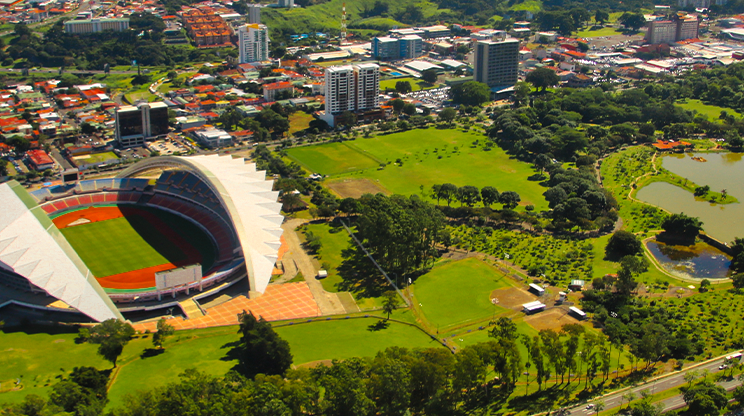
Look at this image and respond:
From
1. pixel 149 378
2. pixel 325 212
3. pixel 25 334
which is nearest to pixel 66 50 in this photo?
pixel 325 212

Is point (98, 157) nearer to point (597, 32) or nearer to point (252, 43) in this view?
point (252, 43)

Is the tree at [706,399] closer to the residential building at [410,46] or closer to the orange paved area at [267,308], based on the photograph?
the orange paved area at [267,308]

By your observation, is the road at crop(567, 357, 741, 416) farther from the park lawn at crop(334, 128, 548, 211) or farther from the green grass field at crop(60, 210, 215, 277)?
the green grass field at crop(60, 210, 215, 277)

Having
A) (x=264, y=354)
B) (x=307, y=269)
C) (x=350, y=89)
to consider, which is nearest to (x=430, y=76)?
→ (x=350, y=89)

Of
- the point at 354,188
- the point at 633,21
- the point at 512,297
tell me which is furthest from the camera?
the point at 633,21

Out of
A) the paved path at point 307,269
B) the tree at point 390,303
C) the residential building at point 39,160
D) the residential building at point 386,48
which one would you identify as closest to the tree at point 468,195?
the paved path at point 307,269

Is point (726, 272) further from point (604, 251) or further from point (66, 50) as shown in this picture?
point (66, 50)
